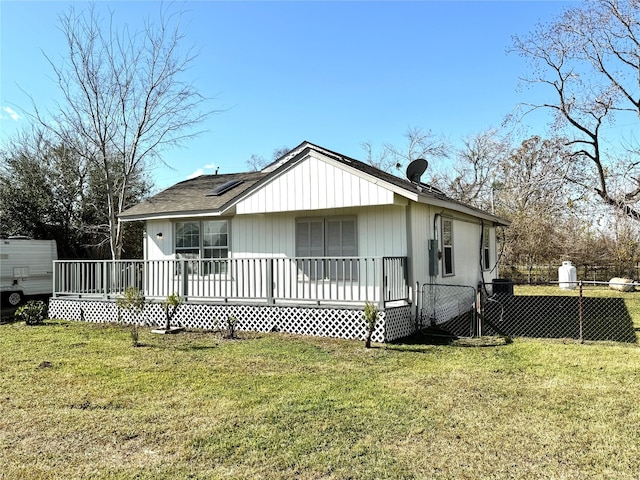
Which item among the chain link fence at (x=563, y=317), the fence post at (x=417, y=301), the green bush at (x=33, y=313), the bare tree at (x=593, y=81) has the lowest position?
the chain link fence at (x=563, y=317)

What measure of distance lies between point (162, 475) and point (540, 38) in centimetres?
2078

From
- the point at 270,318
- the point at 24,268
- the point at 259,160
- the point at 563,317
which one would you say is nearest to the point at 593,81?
the point at 563,317

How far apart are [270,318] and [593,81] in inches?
640

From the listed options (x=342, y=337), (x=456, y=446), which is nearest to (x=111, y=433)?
(x=456, y=446)

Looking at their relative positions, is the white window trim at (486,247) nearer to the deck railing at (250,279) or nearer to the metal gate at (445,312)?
the metal gate at (445,312)

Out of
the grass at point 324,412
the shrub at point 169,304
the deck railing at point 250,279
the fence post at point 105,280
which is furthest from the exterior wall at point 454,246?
the fence post at point 105,280

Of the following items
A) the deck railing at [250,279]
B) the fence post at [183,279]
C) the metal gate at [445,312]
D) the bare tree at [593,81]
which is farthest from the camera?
the bare tree at [593,81]

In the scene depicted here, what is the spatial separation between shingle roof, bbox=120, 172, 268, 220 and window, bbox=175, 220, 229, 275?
0.49 metres

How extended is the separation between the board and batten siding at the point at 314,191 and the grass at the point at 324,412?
273cm

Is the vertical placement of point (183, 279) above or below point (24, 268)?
below

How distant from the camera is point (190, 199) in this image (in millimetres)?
11898

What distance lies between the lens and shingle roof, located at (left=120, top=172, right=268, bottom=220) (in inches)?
427

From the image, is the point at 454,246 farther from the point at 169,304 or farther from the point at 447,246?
the point at 169,304

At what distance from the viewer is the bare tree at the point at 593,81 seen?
16.4 m
